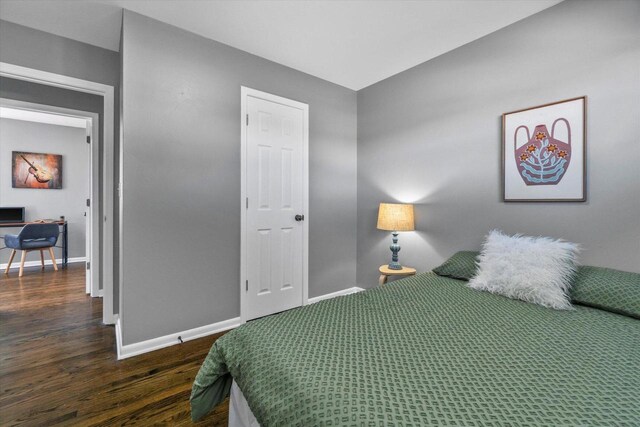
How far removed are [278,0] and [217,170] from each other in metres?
1.36

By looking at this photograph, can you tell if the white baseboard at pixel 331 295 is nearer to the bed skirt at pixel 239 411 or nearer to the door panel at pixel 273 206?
the door panel at pixel 273 206

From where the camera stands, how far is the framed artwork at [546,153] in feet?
6.22

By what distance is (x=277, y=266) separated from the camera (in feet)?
9.51

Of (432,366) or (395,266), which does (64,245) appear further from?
(432,366)

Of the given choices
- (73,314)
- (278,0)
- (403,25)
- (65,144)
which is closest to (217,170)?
(278,0)

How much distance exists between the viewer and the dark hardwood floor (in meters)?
1.51

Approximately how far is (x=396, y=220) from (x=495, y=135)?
1.06 meters

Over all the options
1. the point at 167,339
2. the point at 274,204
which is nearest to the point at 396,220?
the point at 274,204

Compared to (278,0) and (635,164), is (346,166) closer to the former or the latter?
(278,0)

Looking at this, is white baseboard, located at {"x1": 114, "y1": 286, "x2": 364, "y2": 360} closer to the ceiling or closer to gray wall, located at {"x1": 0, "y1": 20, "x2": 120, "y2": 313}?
gray wall, located at {"x1": 0, "y1": 20, "x2": 120, "y2": 313}

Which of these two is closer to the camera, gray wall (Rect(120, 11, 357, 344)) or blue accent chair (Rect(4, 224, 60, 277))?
gray wall (Rect(120, 11, 357, 344))

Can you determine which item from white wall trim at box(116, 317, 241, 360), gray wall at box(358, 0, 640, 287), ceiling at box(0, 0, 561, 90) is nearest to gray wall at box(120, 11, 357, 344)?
white wall trim at box(116, 317, 241, 360)

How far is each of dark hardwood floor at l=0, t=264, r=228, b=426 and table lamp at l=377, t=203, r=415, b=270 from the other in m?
1.82

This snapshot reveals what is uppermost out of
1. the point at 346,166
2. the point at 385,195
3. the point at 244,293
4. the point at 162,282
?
the point at 346,166
